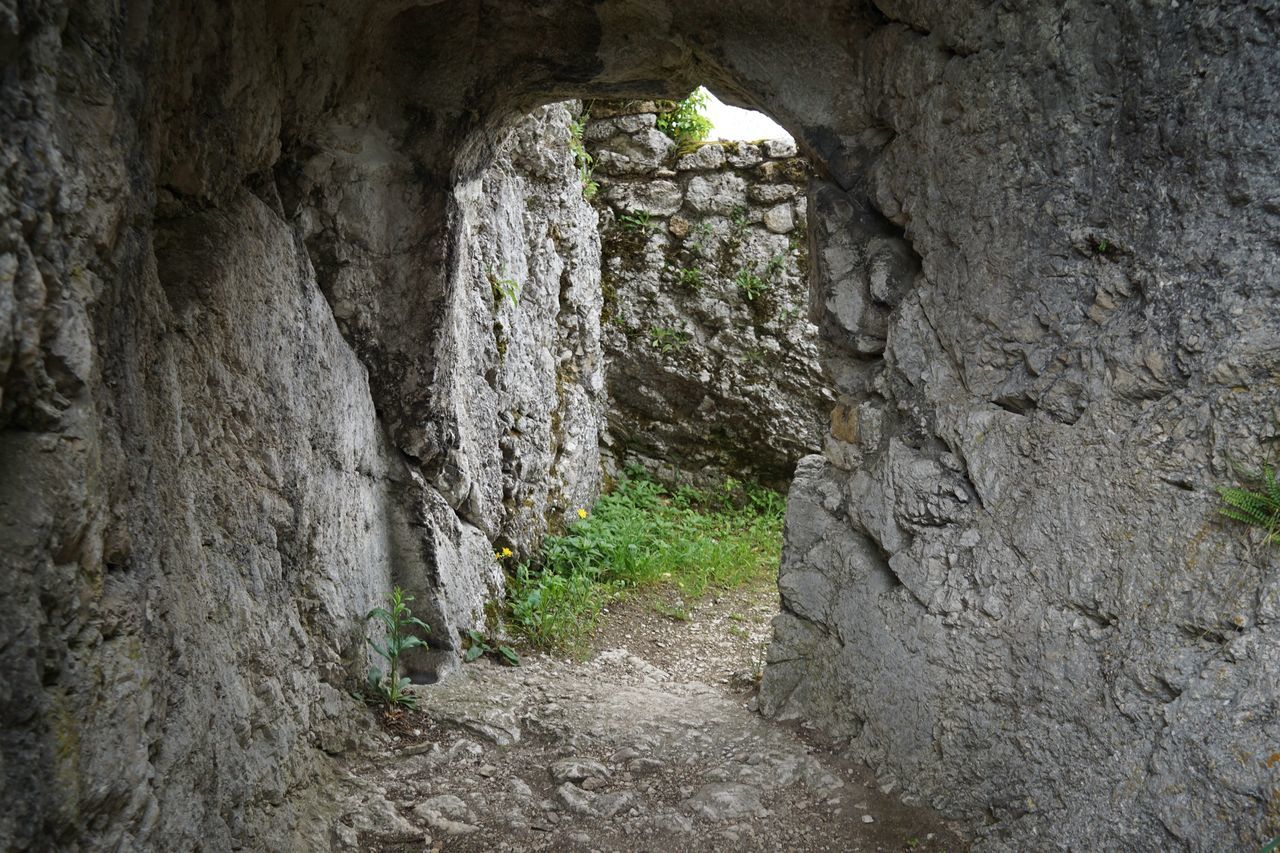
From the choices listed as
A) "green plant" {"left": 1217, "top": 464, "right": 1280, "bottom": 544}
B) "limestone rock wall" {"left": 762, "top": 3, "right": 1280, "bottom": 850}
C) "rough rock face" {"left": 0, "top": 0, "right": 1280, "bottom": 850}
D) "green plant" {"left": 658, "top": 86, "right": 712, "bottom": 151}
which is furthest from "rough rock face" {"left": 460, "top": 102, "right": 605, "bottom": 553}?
"green plant" {"left": 1217, "top": 464, "right": 1280, "bottom": 544}

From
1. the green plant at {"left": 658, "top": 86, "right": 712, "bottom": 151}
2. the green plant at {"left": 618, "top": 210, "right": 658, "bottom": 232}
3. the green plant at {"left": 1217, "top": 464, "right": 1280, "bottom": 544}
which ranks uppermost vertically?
the green plant at {"left": 658, "top": 86, "right": 712, "bottom": 151}

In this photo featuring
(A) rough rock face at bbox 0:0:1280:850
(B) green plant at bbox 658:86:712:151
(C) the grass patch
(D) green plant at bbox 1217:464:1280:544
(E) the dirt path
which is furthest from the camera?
(B) green plant at bbox 658:86:712:151

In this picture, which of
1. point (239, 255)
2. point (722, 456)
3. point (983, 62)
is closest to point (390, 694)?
point (239, 255)

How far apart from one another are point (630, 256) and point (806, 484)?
472cm

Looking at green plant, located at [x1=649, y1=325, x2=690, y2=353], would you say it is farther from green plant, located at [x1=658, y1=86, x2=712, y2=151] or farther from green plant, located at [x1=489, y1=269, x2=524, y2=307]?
green plant, located at [x1=489, y1=269, x2=524, y2=307]

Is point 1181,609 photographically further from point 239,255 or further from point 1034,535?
point 239,255

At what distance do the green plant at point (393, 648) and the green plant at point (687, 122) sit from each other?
17.3 feet

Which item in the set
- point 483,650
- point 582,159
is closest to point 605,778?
point 483,650

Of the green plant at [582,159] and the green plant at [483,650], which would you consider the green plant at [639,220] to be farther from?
the green plant at [483,650]

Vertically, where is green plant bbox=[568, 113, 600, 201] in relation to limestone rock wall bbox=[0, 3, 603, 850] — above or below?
above

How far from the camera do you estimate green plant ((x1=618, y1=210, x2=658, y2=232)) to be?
8148mm

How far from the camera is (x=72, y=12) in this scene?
178cm

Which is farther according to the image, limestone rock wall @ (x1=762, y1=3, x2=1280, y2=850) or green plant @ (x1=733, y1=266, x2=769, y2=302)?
green plant @ (x1=733, y1=266, x2=769, y2=302)

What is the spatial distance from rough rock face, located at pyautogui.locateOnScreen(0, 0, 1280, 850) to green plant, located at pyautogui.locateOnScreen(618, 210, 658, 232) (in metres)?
3.89
